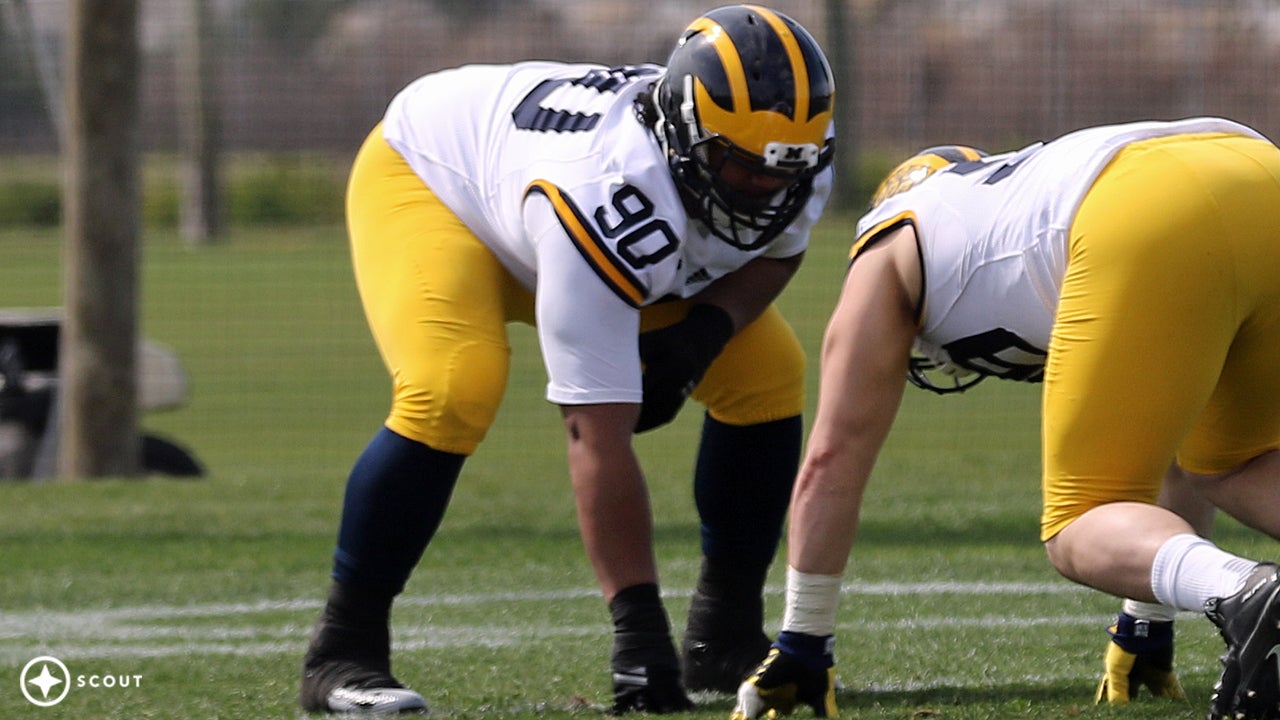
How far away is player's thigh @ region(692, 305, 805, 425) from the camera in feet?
14.6

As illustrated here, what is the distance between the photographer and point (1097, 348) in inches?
130

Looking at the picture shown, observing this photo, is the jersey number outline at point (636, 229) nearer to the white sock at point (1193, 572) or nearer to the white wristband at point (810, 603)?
the white wristband at point (810, 603)

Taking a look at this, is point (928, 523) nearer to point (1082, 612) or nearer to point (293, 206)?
point (1082, 612)

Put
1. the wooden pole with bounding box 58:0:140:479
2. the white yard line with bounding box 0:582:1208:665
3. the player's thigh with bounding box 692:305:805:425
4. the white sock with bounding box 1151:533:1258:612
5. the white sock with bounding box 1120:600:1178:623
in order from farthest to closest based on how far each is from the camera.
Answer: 1. the wooden pole with bounding box 58:0:140:479
2. the white yard line with bounding box 0:582:1208:665
3. the player's thigh with bounding box 692:305:805:425
4. the white sock with bounding box 1120:600:1178:623
5. the white sock with bounding box 1151:533:1258:612

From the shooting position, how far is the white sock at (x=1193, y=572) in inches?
122

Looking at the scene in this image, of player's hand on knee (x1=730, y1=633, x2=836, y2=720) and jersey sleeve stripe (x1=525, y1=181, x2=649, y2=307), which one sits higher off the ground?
jersey sleeve stripe (x1=525, y1=181, x2=649, y2=307)

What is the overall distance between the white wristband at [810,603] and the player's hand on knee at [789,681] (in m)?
0.02

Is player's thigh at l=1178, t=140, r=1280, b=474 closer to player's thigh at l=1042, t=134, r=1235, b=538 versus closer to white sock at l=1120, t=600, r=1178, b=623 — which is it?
player's thigh at l=1042, t=134, r=1235, b=538

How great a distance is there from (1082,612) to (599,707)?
1750 mm

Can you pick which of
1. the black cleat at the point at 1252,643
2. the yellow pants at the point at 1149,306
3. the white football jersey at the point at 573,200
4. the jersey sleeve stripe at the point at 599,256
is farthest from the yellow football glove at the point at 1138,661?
the jersey sleeve stripe at the point at 599,256

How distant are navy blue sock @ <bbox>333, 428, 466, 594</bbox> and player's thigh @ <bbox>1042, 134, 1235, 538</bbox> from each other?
1.43 metres

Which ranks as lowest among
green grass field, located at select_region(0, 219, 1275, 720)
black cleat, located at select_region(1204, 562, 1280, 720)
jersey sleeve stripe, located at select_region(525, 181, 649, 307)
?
green grass field, located at select_region(0, 219, 1275, 720)

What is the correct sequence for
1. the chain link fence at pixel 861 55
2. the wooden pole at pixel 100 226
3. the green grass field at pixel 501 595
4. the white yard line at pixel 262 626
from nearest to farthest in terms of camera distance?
the green grass field at pixel 501 595, the white yard line at pixel 262 626, the wooden pole at pixel 100 226, the chain link fence at pixel 861 55

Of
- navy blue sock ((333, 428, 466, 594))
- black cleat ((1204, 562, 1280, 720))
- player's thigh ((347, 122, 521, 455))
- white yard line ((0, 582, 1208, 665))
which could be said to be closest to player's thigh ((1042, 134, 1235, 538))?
black cleat ((1204, 562, 1280, 720))
